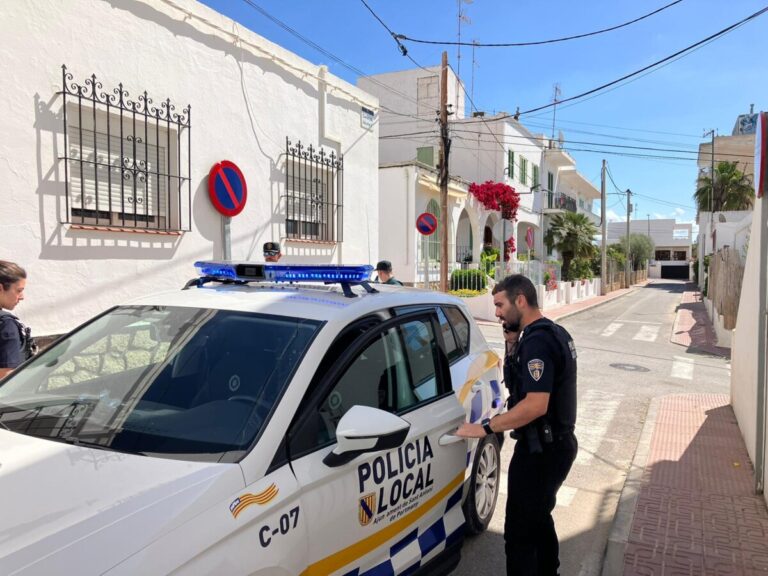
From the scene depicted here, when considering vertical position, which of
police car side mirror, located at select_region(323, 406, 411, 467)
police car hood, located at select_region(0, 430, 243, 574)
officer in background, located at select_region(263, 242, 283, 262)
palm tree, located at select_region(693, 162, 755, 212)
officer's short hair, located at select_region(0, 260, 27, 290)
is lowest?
police car hood, located at select_region(0, 430, 243, 574)

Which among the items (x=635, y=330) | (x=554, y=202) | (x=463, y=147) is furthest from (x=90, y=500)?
(x=554, y=202)

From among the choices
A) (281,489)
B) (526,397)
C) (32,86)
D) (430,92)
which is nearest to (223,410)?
(281,489)

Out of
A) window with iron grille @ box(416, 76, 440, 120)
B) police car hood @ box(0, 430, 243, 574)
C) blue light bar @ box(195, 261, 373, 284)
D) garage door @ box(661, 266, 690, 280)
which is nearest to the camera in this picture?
police car hood @ box(0, 430, 243, 574)

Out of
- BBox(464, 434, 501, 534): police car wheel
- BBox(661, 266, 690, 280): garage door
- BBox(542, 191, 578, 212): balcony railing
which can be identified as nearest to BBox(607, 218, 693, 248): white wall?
BBox(661, 266, 690, 280): garage door

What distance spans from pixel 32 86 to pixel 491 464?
5.70 metres

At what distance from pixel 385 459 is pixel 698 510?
319cm

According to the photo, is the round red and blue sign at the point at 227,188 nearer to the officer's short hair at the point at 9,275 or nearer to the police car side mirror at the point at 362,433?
the officer's short hair at the point at 9,275

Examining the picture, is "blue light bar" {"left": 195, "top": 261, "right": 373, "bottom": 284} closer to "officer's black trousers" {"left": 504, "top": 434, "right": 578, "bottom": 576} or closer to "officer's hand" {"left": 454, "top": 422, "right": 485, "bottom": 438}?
"officer's hand" {"left": 454, "top": 422, "right": 485, "bottom": 438}

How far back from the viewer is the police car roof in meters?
2.56

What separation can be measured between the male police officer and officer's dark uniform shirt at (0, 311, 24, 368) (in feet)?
9.08

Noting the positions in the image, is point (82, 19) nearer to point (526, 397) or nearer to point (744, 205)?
point (526, 397)

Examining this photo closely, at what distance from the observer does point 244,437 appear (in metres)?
2.04

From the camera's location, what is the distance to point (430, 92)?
24.1 meters

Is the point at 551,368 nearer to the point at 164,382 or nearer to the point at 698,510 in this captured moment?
the point at 164,382
